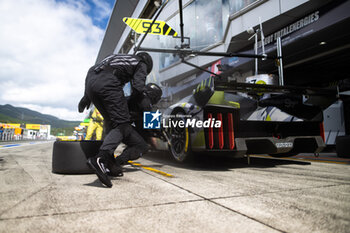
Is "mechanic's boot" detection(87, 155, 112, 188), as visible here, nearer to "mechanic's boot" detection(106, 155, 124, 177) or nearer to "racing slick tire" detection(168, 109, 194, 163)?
"mechanic's boot" detection(106, 155, 124, 177)

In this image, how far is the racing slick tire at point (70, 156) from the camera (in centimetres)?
240

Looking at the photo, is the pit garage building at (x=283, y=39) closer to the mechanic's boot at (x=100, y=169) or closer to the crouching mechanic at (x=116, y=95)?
the crouching mechanic at (x=116, y=95)

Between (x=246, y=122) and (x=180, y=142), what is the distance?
104 centimetres

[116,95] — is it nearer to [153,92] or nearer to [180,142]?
[153,92]

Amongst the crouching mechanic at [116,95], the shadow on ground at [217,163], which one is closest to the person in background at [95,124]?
the shadow on ground at [217,163]

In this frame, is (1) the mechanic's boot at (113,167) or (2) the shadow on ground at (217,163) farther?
(2) the shadow on ground at (217,163)

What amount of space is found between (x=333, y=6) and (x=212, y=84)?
20.7 feet

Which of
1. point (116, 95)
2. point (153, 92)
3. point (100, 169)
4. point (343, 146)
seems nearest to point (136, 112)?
point (153, 92)

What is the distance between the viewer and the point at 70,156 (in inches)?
95.4

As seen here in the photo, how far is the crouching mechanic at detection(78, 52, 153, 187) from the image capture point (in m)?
2.03

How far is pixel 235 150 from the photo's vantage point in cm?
259

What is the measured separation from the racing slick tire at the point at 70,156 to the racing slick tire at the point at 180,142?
1.32 meters

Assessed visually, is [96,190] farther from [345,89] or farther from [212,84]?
[345,89]

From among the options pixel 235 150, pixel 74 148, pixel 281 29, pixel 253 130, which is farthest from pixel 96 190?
pixel 281 29
